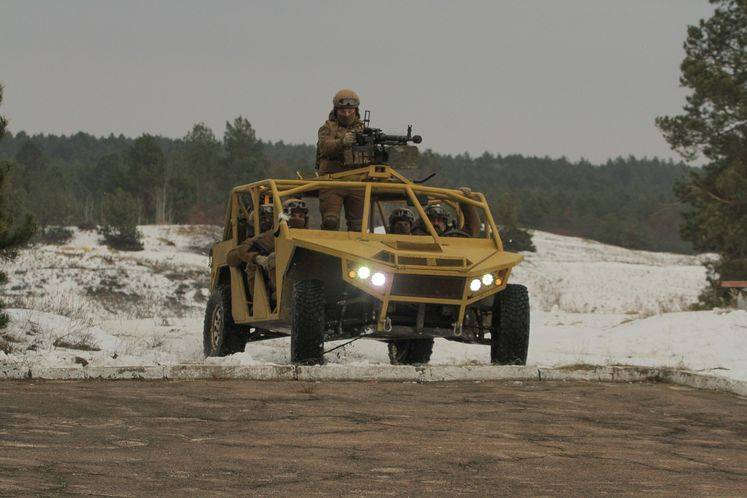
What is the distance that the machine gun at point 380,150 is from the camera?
13.3 metres

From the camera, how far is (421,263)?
37.2 ft

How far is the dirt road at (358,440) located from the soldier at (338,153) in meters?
3.34

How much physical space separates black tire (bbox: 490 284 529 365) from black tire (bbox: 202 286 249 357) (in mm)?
3528

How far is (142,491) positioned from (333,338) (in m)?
6.92

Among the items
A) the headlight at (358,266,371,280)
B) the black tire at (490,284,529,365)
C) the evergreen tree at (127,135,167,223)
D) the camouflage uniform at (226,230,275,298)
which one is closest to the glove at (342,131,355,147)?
the camouflage uniform at (226,230,275,298)

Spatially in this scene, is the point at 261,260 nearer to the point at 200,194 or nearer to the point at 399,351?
the point at 399,351

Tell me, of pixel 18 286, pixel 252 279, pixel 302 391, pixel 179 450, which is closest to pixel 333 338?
pixel 252 279

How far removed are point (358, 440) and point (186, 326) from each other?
13.3 m

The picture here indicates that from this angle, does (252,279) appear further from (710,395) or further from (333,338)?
(710,395)

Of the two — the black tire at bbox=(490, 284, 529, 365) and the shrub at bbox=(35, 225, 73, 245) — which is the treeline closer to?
the shrub at bbox=(35, 225, 73, 245)

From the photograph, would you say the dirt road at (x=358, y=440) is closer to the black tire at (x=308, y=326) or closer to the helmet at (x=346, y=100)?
the black tire at (x=308, y=326)

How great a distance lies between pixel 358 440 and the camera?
22.6 feet

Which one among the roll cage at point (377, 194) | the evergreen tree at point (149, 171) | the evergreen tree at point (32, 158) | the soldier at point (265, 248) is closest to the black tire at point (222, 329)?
the soldier at point (265, 248)

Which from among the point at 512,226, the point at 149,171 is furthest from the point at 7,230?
the point at 149,171
